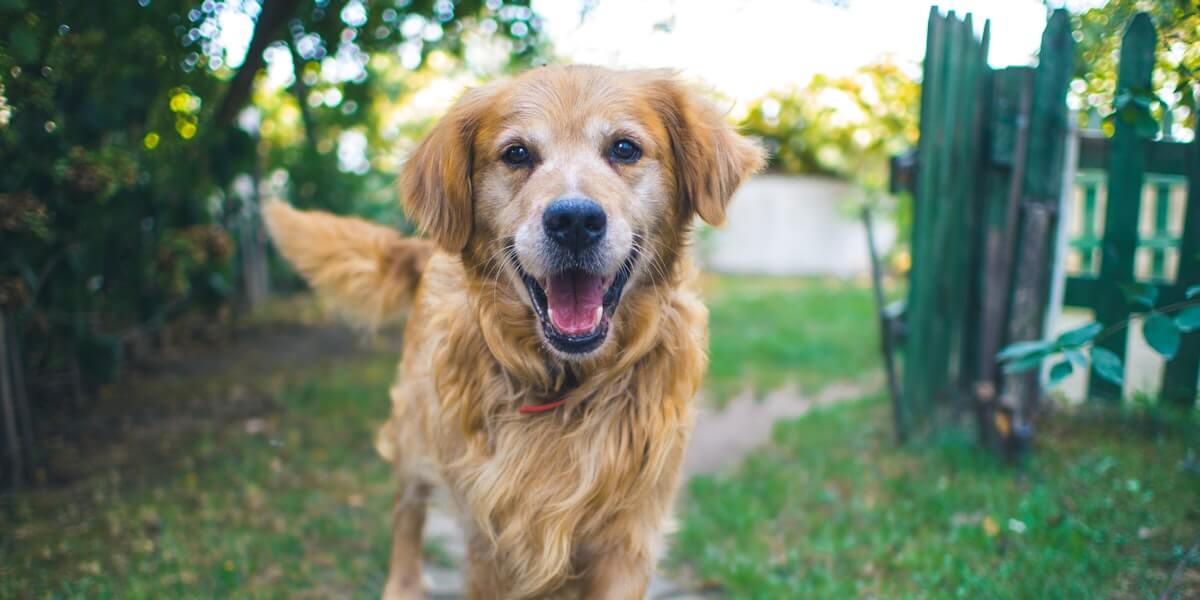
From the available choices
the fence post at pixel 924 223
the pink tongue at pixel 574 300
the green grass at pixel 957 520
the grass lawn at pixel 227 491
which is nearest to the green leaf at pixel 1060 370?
the green grass at pixel 957 520

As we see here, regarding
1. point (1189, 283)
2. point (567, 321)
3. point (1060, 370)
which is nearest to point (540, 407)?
point (567, 321)

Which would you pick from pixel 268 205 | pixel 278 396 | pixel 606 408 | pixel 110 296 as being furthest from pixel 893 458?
pixel 110 296

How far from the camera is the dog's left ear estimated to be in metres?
2.66

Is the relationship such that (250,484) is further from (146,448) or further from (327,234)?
(327,234)

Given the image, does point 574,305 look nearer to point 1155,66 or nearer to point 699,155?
point 699,155

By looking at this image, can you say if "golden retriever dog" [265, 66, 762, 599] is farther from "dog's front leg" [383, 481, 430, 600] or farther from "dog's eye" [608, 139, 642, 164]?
"dog's front leg" [383, 481, 430, 600]

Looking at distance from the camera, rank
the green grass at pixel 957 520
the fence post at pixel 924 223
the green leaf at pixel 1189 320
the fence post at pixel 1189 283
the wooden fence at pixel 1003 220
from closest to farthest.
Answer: the green leaf at pixel 1189 320, the green grass at pixel 957 520, the fence post at pixel 1189 283, the wooden fence at pixel 1003 220, the fence post at pixel 924 223

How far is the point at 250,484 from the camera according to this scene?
3906 millimetres

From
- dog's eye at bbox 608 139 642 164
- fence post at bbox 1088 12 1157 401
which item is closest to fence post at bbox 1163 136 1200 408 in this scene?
fence post at bbox 1088 12 1157 401

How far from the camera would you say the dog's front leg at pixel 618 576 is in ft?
8.01

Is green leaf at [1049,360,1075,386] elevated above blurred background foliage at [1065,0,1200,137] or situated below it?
below

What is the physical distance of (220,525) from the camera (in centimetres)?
347

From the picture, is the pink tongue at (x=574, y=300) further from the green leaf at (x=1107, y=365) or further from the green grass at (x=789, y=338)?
the green grass at (x=789, y=338)

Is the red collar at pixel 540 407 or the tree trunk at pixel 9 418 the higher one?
the red collar at pixel 540 407
